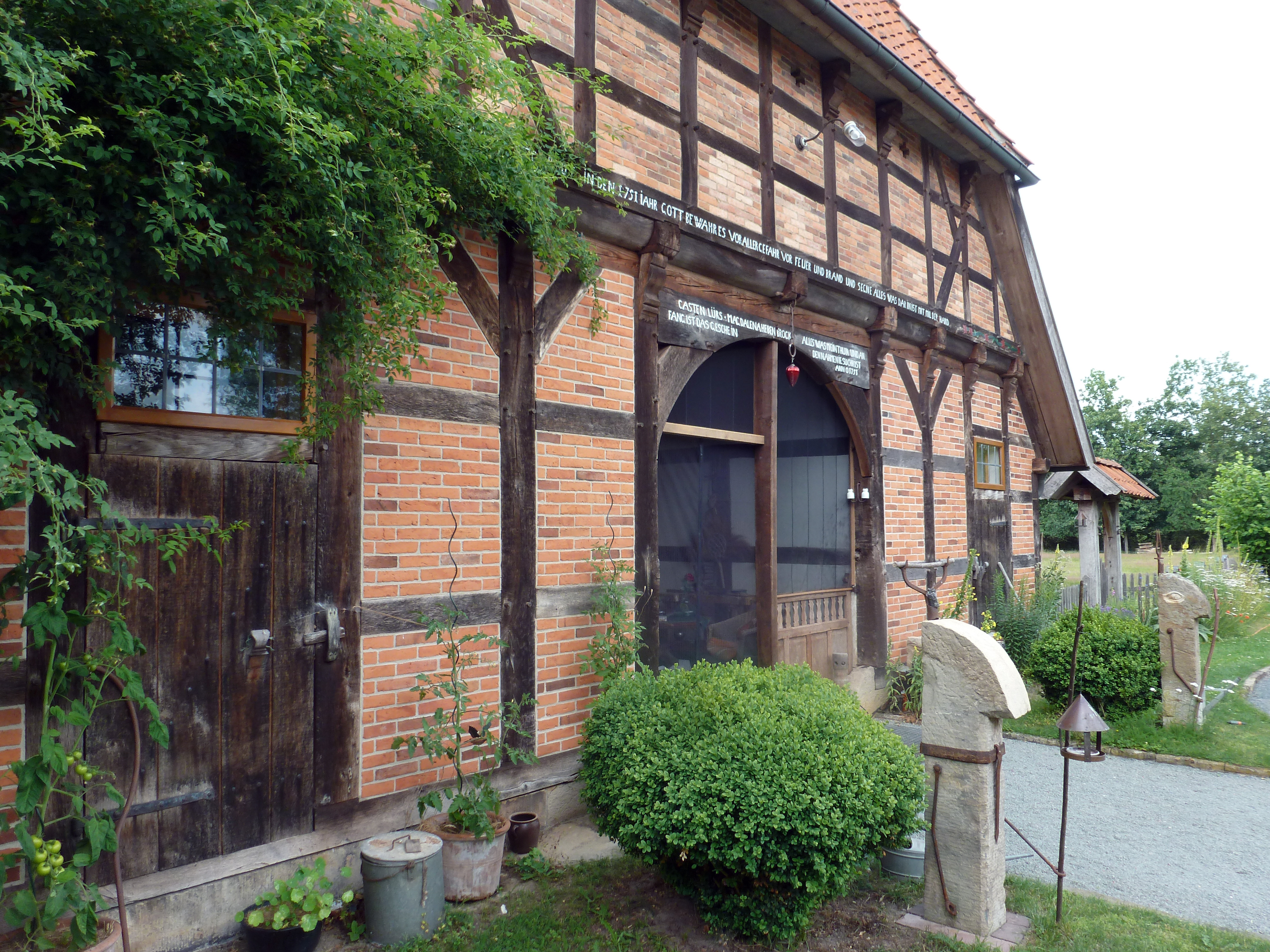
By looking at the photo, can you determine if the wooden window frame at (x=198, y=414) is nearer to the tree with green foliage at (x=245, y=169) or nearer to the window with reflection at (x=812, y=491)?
the tree with green foliage at (x=245, y=169)

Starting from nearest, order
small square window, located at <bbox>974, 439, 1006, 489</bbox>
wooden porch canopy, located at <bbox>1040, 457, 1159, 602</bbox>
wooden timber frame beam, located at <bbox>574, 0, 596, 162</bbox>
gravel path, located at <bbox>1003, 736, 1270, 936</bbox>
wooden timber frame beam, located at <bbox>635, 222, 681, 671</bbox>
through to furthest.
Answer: gravel path, located at <bbox>1003, 736, 1270, 936</bbox>, wooden timber frame beam, located at <bbox>574, 0, 596, 162</bbox>, wooden timber frame beam, located at <bbox>635, 222, 681, 671</bbox>, small square window, located at <bbox>974, 439, 1006, 489</bbox>, wooden porch canopy, located at <bbox>1040, 457, 1159, 602</bbox>

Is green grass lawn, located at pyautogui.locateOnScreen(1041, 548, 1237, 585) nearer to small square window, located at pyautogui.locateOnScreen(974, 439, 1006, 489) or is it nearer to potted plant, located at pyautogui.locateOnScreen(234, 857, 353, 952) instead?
small square window, located at pyautogui.locateOnScreen(974, 439, 1006, 489)

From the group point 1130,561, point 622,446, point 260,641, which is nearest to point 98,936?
point 260,641

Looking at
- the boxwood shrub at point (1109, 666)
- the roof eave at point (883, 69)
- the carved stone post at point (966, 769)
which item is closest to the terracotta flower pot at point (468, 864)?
the carved stone post at point (966, 769)

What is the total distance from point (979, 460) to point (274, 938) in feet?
30.7

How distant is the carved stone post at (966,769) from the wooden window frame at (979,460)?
6709mm

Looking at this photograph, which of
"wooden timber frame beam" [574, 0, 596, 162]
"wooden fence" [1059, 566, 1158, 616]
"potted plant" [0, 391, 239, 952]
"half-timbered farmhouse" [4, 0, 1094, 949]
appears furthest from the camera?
"wooden fence" [1059, 566, 1158, 616]

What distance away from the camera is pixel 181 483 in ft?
11.3

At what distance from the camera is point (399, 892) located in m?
3.56

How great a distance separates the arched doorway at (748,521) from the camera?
20.0 ft

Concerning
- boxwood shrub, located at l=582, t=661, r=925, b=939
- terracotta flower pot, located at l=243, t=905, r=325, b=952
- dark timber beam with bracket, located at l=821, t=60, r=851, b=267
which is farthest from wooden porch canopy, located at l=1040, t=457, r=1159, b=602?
terracotta flower pot, located at l=243, t=905, r=325, b=952

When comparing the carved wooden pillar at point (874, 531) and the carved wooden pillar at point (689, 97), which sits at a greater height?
the carved wooden pillar at point (689, 97)

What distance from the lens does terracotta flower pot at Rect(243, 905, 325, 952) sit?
3.33m

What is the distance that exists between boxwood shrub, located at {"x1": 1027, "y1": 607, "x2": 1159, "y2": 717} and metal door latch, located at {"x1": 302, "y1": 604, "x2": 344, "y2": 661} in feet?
21.2
